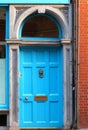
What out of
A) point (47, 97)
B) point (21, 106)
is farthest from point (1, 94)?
point (47, 97)

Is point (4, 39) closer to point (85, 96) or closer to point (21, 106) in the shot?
point (21, 106)

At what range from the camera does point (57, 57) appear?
9.83 metres

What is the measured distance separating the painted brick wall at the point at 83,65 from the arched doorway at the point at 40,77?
52cm

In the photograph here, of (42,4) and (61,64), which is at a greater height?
(42,4)

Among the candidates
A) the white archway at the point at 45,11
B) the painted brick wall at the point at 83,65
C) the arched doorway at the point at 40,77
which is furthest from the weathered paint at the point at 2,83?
the painted brick wall at the point at 83,65

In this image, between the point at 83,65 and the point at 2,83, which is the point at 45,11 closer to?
the point at 83,65

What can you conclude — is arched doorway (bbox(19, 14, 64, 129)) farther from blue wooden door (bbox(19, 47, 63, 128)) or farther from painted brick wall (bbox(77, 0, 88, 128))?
painted brick wall (bbox(77, 0, 88, 128))

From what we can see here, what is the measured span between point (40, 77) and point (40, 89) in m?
0.32

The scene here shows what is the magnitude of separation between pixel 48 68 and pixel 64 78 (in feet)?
1.79

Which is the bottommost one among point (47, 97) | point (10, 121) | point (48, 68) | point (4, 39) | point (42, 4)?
point (10, 121)

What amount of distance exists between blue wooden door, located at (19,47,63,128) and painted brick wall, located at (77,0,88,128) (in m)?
0.54

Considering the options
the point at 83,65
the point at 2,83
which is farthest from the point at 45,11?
the point at 2,83

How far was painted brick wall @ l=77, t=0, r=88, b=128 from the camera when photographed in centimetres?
948

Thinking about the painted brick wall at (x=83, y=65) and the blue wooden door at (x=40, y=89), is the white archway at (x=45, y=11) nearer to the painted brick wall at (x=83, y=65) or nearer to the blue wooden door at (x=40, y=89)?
the painted brick wall at (x=83, y=65)
